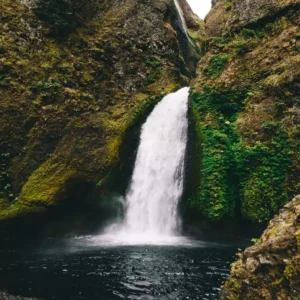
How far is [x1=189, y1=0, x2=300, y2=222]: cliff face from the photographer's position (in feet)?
41.5

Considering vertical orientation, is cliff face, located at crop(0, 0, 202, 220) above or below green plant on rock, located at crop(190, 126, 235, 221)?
above

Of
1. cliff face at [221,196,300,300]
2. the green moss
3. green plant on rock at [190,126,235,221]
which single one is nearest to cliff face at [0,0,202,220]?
the green moss

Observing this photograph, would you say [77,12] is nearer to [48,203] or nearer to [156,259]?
[48,203]

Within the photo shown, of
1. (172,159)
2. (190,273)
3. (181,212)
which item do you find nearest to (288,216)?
(190,273)

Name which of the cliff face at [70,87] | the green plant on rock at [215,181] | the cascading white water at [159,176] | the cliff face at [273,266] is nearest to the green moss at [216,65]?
the cascading white water at [159,176]

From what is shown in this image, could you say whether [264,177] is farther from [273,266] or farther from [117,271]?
[273,266]

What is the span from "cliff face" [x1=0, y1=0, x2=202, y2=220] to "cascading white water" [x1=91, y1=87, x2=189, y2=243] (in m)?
1.52

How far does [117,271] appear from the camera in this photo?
9227 millimetres

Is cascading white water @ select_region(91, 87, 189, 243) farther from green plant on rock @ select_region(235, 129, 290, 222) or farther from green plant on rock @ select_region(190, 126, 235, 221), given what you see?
green plant on rock @ select_region(235, 129, 290, 222)

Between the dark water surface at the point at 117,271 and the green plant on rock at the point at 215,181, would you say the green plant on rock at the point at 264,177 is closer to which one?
the green plant on rock at the point at 215,181

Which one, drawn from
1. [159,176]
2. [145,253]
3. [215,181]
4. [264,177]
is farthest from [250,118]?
[145,253]

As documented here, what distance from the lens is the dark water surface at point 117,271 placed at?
764 cm

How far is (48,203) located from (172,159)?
6732 millimetres

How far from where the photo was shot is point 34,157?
49.2 feet
